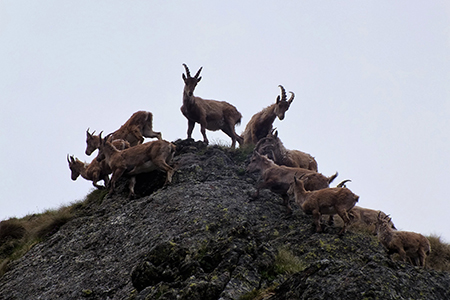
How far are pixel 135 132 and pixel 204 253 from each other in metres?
8.51

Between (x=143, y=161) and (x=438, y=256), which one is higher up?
(x=143, y=161)

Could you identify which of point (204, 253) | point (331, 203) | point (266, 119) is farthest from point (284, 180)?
point (266, 119)

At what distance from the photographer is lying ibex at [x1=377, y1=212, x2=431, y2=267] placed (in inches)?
444

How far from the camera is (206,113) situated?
59.3 ft

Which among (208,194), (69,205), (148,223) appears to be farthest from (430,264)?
(69,205)

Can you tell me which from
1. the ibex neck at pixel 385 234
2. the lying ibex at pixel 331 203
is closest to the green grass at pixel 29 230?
the lying ibex at pixel 331 203

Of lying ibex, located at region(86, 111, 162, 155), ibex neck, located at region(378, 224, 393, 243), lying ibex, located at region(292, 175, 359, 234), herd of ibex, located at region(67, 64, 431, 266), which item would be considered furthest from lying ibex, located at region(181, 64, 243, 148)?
ibex neck, located at region(378, 224, 393, 243)

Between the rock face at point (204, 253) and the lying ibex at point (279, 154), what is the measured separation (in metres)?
1.78

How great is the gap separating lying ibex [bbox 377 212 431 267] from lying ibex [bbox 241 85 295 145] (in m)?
8.27

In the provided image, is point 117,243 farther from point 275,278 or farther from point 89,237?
point 275,278

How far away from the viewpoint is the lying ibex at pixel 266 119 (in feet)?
62.6

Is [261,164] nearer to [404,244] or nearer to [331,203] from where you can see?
[331,203]

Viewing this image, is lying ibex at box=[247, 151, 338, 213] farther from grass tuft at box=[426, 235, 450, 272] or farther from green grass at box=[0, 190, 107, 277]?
green grass at box=[0, 190, 107, 277]

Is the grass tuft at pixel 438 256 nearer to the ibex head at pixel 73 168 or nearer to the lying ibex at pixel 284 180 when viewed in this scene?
the lying ibex at pixel 284 180
